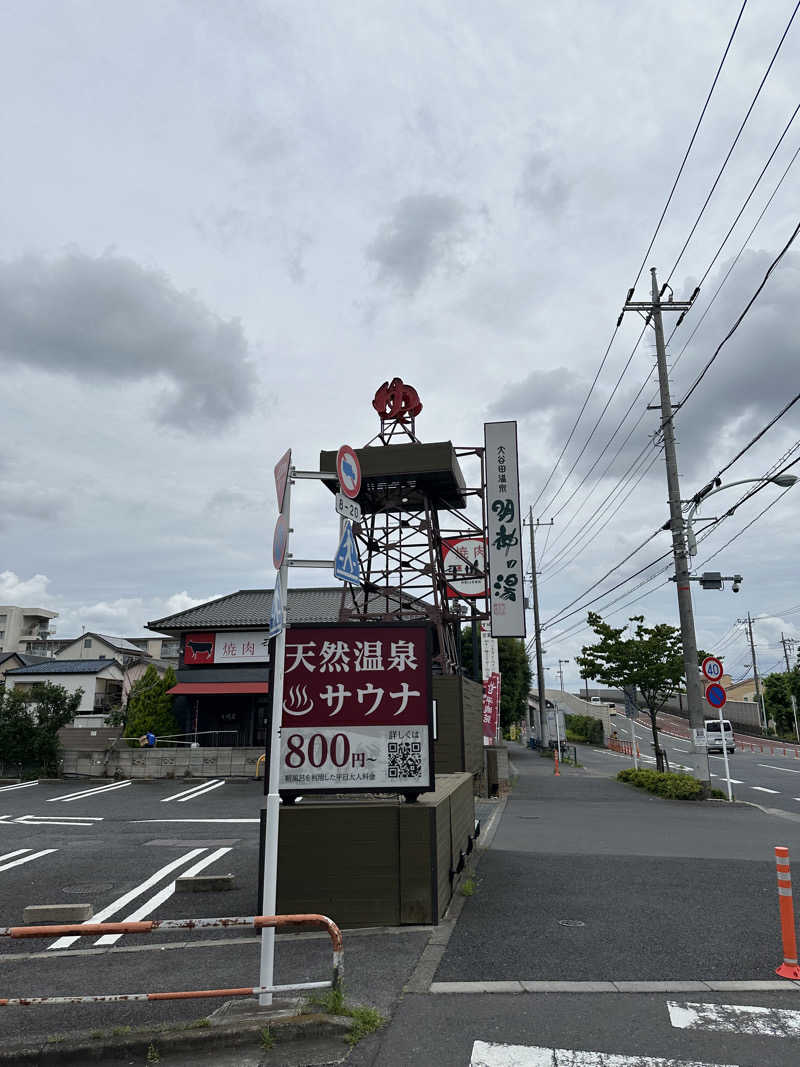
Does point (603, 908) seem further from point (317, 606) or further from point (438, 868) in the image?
point (317, 606)

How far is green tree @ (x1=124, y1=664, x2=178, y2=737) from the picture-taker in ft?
93.4

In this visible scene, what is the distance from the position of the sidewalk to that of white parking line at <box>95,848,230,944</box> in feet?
12.7

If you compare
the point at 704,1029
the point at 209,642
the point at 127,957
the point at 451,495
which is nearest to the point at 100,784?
the point at 209,642

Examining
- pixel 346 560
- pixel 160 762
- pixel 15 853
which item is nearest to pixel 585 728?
pixel 160 762

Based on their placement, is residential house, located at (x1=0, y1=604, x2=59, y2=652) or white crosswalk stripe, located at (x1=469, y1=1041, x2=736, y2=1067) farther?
residential house, located at (x1=0, y1=604, x2=59, y2=652)

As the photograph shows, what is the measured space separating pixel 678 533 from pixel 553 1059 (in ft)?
59.5

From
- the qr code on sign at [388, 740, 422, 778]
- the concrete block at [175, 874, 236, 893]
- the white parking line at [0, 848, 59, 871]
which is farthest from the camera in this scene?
the white parking line at [0, 848, 59, 871]

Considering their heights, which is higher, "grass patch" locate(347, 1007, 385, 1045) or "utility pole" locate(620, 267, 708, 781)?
"utility pole" locate(620, 267, 708, 781)

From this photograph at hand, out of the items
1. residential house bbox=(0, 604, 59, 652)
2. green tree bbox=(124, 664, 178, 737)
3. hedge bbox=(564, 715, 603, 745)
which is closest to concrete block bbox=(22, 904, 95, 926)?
green tree bbox=(124, 664, 178, 737)

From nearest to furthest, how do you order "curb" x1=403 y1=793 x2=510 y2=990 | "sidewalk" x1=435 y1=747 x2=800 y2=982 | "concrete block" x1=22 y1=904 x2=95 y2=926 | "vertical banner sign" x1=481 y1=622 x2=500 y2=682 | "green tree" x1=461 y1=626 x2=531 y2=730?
"curb" x1=403 y1=793 x2=510 y2=990 < "sidewalk" x1=435 y1=747 x2=800 y2=982 < "concrete block" x1=22 y1=904 x2=95 y2=926 < "vertical banner sign" x1=481 y1=622 x2=500 y2=682 < "green tree" x1=461 y1=626 x2=531 y2=730

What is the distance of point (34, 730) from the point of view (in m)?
25.9

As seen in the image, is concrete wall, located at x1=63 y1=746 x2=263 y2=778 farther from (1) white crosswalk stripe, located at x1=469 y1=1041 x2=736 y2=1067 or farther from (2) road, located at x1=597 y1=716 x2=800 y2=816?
(1) white crosswalk stripe, located at x1=469 y1=1041 x2=736 y2=1067

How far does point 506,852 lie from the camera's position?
11172mm

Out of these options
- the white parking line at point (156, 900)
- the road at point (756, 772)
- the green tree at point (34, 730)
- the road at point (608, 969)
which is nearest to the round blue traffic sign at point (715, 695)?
the road at point (756, 772)
